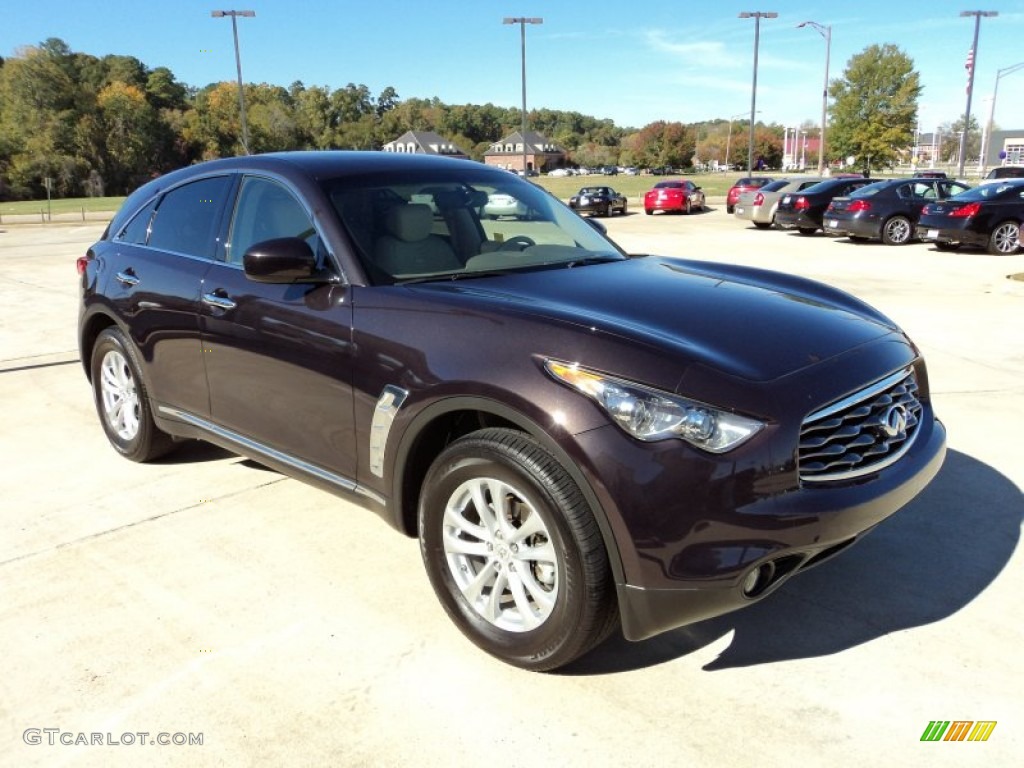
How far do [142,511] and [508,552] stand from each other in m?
2.38

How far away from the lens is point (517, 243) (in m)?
3.81

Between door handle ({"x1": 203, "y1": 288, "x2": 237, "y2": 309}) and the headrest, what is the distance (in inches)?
32.8

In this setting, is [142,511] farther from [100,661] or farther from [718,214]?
[718,214]

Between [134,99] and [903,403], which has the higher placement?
[134,99]

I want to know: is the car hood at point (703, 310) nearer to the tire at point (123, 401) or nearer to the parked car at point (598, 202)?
the tire at point (123, 401)

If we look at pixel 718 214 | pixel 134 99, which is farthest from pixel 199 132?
pixel 718 214

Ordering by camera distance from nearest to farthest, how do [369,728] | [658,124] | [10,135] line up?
[369,728] → [10,135] → [658,124]

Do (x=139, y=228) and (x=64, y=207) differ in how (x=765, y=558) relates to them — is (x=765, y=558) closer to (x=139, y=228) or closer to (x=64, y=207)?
(x=139, y=228)

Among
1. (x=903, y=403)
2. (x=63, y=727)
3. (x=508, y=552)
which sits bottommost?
(x=63, y=727)

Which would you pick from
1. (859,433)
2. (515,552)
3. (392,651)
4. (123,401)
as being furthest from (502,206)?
(123,401)

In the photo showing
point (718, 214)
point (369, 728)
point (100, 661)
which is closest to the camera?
point (369, 728)

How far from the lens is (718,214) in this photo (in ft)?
105

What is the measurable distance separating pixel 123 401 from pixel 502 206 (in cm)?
264

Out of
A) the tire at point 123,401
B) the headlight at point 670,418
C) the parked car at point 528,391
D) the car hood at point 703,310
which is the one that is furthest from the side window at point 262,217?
the headlight at point 670,418
